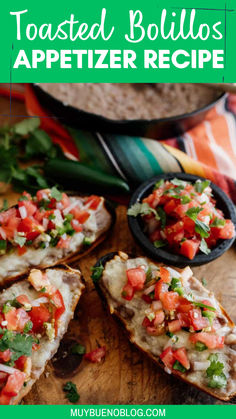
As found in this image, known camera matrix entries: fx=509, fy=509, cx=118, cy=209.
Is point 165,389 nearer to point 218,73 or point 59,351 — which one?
point 59,351

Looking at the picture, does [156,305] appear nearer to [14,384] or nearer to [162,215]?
[162,215]

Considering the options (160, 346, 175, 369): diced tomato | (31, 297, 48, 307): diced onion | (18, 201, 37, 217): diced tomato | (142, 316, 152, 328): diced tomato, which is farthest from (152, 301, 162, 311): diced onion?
(18, 201, 37, 217): diced tomato

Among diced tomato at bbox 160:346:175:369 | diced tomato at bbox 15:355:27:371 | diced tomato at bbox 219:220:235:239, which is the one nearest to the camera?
diced tomato at bbox 15:355:27:371

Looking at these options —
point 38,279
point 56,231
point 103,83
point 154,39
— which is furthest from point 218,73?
point 38,279

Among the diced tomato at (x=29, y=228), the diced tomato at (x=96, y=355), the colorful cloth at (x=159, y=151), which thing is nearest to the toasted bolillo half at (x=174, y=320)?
the diced tomato at (x=96, y=355)

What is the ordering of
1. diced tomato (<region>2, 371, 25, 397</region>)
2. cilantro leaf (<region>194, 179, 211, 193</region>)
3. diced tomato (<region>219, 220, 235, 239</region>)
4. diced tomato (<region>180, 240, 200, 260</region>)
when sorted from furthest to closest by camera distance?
cilantro leaf (<region>194, 179, 211, 193</region>), diced tomato (<region>219, 220, 235, 239</region>), diced tomato (<region>180, 240, 200, 260</region>), diced tomato (<region>2, 371, 25, 397</region>)

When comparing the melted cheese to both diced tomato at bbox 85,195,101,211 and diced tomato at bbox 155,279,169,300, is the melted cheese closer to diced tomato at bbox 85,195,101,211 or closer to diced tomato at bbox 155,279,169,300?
diced tomato at bbox 155,279,169,300
